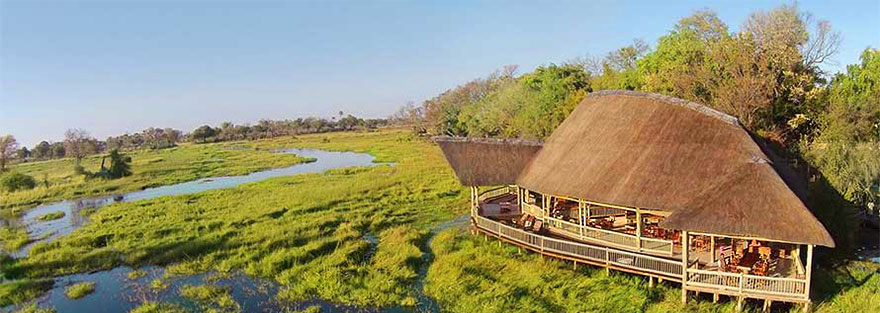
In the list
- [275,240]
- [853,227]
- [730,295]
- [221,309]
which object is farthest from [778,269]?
[275,240]

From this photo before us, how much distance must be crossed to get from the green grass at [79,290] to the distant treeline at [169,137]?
5084cm

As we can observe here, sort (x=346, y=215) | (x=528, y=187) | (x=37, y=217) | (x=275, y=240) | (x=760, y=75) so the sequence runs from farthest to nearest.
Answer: (x=37, y=217)
(x=346, y=215)
(x=760, y=75)
(x=275, y=240)
(x=528, y=187)

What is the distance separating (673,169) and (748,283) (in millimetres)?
4243

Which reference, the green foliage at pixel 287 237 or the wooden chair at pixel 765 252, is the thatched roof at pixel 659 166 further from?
the green foliage at pixel 287 237

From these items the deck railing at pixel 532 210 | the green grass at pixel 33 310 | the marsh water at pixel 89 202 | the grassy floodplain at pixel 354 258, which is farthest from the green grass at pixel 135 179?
the deck railing at pixel 532 210

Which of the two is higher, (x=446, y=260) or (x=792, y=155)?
(x=792, y=155)

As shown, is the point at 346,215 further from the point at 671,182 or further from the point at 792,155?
the point at 792,155

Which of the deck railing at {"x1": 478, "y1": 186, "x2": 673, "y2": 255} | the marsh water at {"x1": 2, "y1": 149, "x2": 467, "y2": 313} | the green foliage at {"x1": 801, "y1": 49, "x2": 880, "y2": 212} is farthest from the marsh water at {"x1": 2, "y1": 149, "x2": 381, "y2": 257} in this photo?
the green foliage at {"x1": 801, "y1": 49, "x2": 880, "y2": 212}

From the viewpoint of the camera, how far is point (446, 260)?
18844 millimetres

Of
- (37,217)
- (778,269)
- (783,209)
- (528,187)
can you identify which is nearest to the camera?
(783,209)

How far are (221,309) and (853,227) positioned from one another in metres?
23.8

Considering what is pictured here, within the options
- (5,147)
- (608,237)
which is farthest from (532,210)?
(5,147)

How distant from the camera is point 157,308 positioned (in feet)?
52.1

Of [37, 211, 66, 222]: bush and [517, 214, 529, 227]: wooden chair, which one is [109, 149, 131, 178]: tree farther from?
[517, 214, 529, 227]: wooden chair
